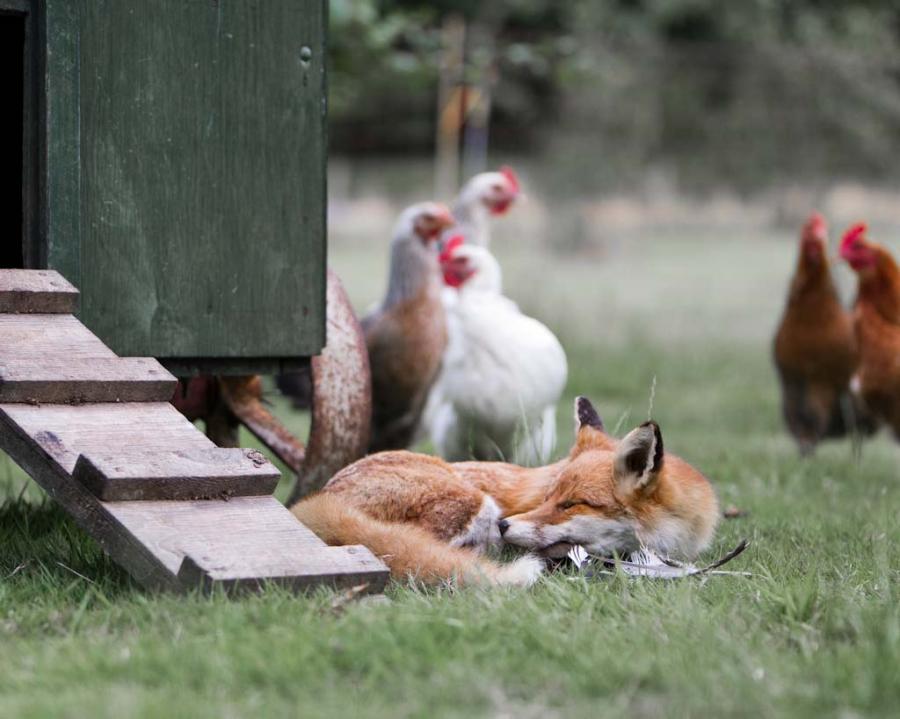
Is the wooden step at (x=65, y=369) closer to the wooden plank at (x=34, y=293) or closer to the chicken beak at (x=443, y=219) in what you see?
the wooden plank at (x=34, y=293)

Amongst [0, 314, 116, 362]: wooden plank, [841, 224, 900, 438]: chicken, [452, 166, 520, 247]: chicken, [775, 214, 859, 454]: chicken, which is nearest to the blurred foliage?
[452, 166, 520, 247]: chicken

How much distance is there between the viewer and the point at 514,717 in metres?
2.36

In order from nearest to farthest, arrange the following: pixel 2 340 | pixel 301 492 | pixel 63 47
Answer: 1. pixel 2 340
2. pixel 63 47
3. pixel 301 492

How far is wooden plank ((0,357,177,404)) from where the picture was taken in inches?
139

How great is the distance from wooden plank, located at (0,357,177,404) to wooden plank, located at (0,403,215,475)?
3cm

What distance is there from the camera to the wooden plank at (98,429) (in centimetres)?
332

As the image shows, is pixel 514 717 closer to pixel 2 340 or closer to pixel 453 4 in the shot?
pixel 2 340

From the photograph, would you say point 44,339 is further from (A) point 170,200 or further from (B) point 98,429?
(A) point 170,200

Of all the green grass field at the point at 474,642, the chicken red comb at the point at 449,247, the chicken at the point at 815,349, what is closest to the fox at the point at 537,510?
the green grass field at the point at 474,642

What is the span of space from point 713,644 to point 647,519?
1.05 meters

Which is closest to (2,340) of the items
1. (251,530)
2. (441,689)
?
(251,530)

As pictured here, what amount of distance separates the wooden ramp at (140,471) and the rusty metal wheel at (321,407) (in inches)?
50.8

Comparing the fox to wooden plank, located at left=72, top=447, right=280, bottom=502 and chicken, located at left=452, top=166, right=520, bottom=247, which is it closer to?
wooden plank, located at left=72, top=447, right=280, bottom=502

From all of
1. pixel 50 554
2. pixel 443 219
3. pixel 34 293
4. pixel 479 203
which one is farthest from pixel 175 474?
pixel 479 203
